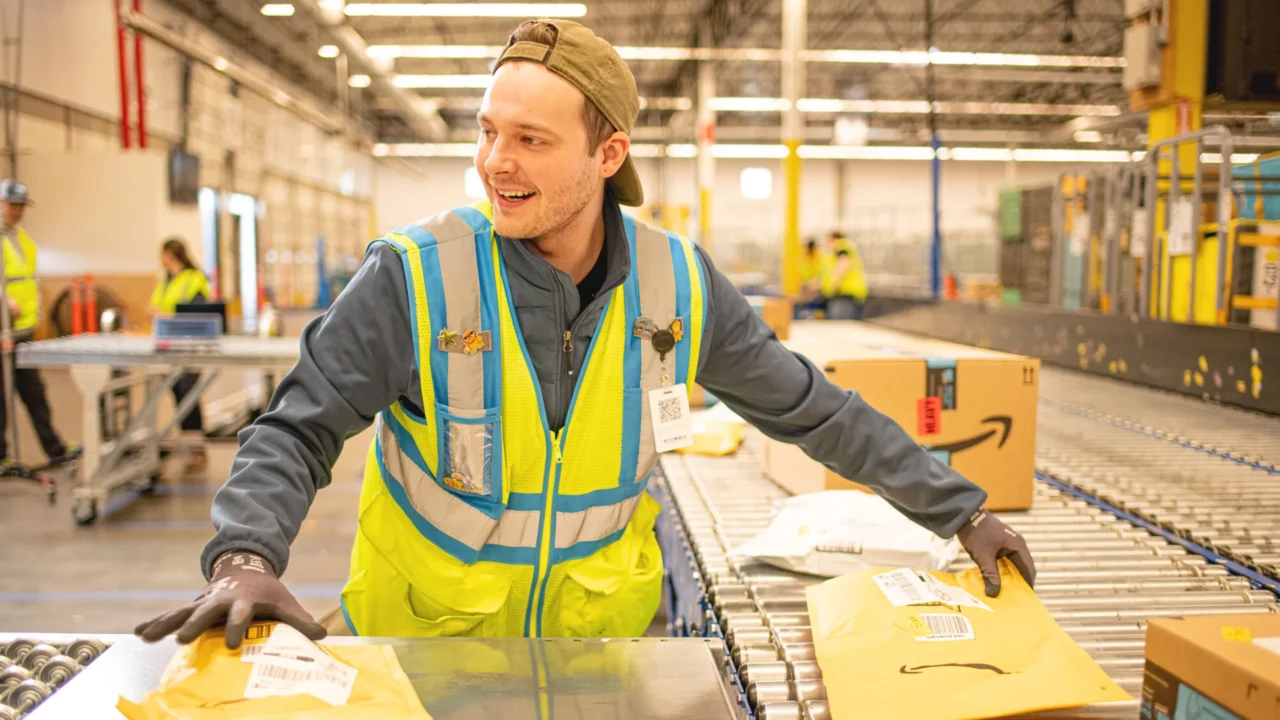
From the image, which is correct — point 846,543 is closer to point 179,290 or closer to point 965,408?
point 965,408

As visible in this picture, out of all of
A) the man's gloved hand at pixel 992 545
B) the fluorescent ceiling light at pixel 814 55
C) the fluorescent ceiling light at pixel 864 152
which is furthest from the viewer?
the fluorescent ceiling light at pixel 864 152

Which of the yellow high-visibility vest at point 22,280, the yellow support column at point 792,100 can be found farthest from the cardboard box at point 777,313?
the yellow support column at point 792,100

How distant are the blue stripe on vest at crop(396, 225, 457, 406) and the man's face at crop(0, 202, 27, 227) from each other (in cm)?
602

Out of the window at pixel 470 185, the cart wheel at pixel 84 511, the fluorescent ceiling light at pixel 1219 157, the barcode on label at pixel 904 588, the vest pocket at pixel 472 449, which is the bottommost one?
the cart wheel at pixel 84 511

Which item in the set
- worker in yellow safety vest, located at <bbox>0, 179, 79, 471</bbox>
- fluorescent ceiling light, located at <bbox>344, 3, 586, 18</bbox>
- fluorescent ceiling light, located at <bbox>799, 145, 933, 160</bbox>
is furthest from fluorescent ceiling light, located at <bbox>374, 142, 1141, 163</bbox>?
worker in yellow safety vest, located at <bbox>0, 179, 79, 471</bbox>

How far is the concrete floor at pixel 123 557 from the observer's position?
4.14 meters

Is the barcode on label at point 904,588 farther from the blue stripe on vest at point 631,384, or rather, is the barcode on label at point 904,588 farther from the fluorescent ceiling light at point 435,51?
the fluorescent ceiling light at point 435,51

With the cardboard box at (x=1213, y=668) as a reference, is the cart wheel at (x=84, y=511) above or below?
below

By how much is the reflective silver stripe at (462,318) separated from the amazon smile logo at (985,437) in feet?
5.67

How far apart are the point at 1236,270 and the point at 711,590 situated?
4.67 meters

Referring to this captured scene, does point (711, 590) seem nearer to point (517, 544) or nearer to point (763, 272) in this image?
point (517, 544)

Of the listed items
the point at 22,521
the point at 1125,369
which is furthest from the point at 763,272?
the point at 22,521

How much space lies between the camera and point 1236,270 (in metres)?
5.21

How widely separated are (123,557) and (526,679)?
15.0ft
